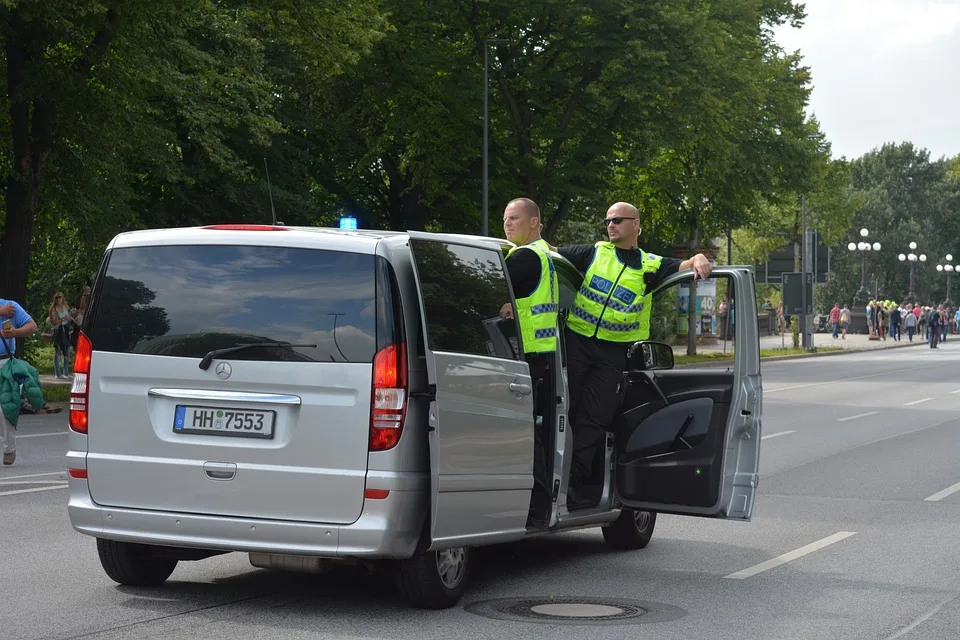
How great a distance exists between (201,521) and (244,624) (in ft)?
1.68

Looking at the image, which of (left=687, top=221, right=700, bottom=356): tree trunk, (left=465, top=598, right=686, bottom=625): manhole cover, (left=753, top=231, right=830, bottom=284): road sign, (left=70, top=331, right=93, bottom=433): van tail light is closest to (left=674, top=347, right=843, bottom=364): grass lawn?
(left=687, top=221, right=700, bottom=356): tree trunk

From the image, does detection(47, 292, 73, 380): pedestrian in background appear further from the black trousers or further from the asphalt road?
the black trousers

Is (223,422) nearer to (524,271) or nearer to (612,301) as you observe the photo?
(524,271)

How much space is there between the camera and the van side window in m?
7.11

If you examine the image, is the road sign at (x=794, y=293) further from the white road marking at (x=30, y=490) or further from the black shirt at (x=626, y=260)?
the black shirt at (x=626, y=260)

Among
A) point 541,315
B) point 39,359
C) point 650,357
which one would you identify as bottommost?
point 39,359

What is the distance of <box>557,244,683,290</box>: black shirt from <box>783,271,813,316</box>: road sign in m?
43.3

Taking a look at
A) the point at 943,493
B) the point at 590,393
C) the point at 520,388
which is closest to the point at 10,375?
the point at 590,393

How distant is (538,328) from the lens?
25.9 ft

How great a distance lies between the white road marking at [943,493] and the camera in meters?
12.7

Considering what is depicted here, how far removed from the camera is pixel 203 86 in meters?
25.1

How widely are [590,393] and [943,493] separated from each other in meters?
5.93

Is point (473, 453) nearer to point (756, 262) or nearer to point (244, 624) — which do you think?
point (244, 624)

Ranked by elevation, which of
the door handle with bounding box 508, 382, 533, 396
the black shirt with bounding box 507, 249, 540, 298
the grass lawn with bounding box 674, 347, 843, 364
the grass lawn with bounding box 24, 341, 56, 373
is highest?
the black shirt with bounding box 507, 249, 540, 298
